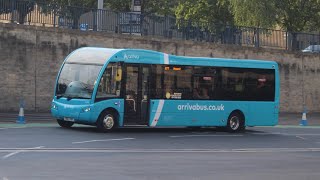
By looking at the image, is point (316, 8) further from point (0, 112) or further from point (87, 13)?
point (0, 112)

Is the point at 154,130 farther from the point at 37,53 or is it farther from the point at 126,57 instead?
the point at 37,53

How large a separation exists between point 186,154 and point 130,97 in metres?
5.56

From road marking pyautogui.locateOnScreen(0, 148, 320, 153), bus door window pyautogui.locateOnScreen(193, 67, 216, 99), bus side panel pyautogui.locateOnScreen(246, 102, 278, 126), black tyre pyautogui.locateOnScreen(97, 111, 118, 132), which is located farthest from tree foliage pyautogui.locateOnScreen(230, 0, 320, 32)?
road marking pyautogui.locateOnScreen(0, 148, 320, 153)

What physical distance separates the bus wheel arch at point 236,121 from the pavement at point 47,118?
7639mm

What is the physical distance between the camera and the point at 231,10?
41750mm

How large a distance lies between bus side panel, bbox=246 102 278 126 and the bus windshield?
7435mm

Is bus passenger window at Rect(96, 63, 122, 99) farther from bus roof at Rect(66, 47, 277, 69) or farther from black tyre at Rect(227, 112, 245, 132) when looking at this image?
black tyre at Rect(227, 112, 245, 132)

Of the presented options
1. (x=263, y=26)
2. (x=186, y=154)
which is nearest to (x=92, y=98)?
(x=186, y=154)

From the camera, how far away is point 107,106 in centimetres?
1997

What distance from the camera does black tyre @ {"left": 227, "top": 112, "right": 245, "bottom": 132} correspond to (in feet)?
78.0

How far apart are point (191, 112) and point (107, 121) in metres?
3.75

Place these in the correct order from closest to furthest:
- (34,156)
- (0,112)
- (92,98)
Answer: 1. (34,156)
2. (92,98)
3. (0,112)

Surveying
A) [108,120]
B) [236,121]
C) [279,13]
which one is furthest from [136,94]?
[279,13]

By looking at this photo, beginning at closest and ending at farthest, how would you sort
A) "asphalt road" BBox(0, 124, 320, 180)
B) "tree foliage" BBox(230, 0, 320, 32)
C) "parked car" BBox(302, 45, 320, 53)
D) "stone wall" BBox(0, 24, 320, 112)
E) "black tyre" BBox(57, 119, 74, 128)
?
"asphalt road" BBox(0, 124, 320, 180) < "black tyre" BBox(57, 119, 74, 128) < "stone wall" BBox(0, 24, 320, 112) < "tree foliage" BBox(230, 0, 320, 32) < "parked car" BBox(302, 45, 320, 53)
